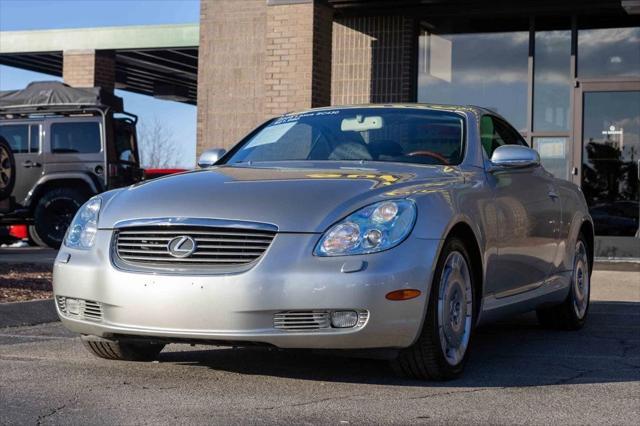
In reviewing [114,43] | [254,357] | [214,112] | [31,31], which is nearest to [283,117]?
[254,357]

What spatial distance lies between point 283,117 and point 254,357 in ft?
5.73

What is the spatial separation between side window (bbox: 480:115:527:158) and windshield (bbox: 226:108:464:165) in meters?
0.26

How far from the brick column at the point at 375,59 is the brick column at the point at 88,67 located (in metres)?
7.13

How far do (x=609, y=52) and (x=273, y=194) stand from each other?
33.5ft

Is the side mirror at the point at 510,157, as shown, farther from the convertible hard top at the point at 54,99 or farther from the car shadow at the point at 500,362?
the convertible hard top at the point at 54,99

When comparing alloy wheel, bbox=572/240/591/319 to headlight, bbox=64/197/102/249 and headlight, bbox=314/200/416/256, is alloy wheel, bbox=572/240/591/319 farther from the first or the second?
headlight, bbox=64/197/102/249

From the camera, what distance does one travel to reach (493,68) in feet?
47.4

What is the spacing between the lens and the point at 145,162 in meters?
43.4

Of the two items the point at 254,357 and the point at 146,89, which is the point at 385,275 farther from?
the point at 146,89

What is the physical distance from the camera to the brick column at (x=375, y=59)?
14.4m

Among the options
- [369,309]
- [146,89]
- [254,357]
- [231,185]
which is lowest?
[254,357]

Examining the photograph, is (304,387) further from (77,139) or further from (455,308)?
(77,139)

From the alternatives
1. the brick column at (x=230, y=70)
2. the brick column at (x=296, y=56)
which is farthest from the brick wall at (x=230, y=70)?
the brick column at (x=296, y=56)

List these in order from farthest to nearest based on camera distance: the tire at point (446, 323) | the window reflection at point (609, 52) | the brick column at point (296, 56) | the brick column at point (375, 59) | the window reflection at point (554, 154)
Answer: the brick column at point (375, 59) < the window reflection at point (554, 154) < the window reflection at point (609, 52) < the brick column at point (296, 56) < the tire at point (446, 323)
